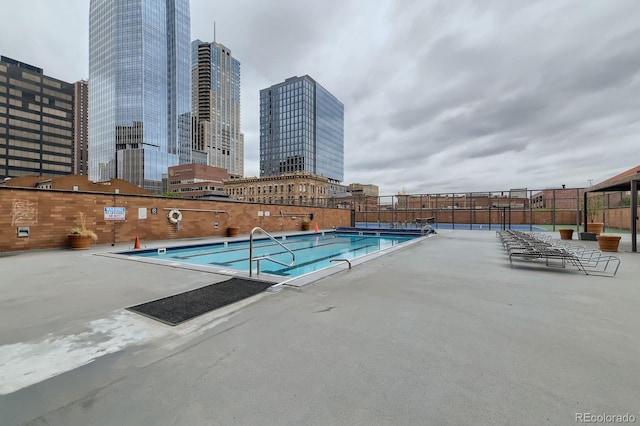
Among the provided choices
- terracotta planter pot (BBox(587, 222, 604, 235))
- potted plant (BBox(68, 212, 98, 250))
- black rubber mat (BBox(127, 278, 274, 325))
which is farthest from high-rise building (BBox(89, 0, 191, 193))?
terracotta planter pot (BBox(587, 222, 604, 235))

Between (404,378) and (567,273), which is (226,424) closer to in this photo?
(404,378)

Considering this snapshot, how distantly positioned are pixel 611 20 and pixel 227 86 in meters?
165

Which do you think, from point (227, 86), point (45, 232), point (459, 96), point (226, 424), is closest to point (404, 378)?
point (226, 424)

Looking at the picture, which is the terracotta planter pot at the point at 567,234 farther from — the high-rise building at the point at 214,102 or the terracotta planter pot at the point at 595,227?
the high-rise building at the point at 214,102

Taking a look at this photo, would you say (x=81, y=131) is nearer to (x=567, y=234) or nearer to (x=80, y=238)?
(x=80, y=238)

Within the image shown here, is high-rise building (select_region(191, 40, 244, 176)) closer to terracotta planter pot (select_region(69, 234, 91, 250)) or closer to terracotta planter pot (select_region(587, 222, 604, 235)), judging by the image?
terracotta planter pot (select_region(69, 234, 91, 250))

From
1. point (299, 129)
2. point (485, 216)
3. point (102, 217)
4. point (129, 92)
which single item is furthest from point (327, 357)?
point (129, 92)

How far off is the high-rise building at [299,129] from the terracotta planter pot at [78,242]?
8987 cm

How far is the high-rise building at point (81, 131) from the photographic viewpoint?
120812mm

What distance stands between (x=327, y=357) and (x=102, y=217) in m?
11.2

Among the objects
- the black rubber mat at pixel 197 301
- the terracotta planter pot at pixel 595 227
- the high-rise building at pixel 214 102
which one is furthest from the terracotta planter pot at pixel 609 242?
the high-rise building at pixel 214 102

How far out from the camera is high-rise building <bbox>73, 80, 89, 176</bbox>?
120812 millimetres

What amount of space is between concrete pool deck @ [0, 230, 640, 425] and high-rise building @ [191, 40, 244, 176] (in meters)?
140

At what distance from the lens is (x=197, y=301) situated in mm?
3516
